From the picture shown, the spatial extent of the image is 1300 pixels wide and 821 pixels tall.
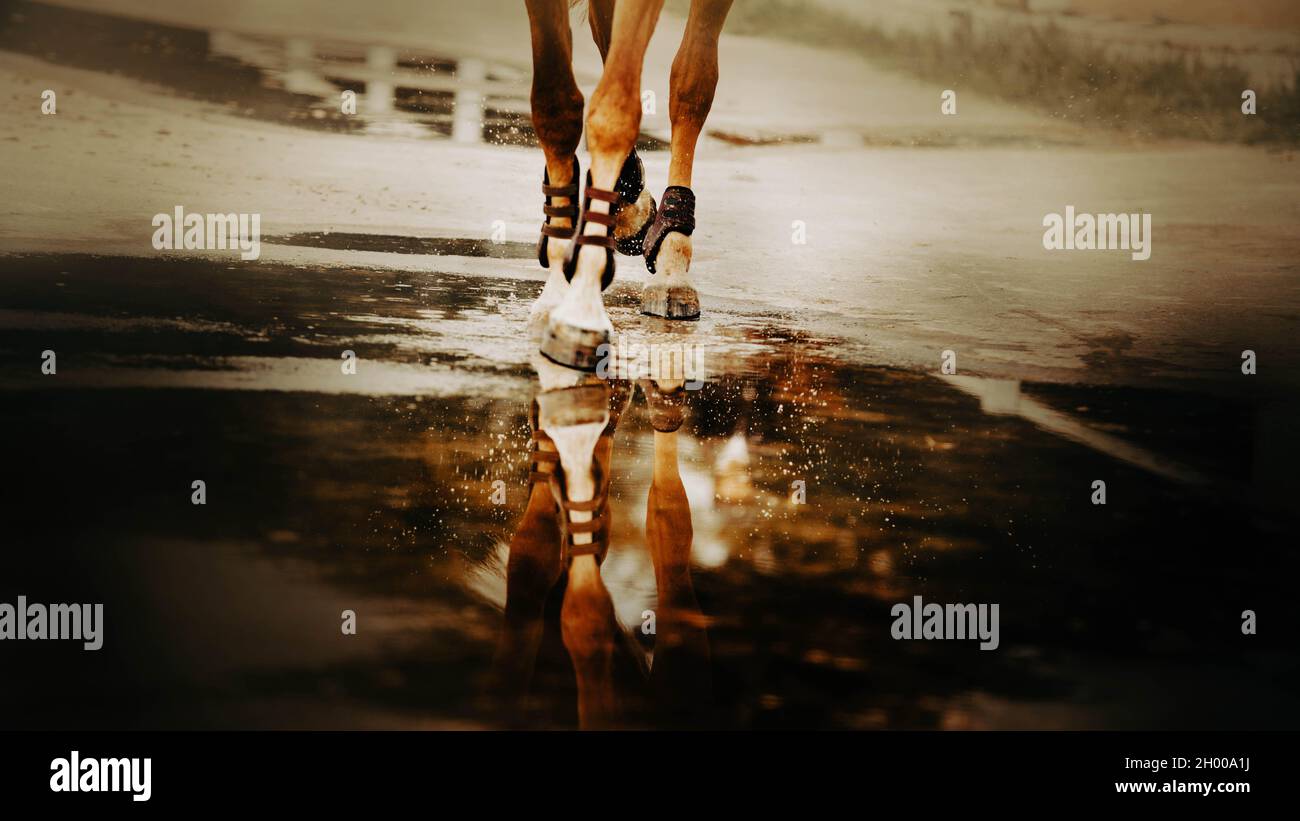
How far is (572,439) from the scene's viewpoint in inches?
106

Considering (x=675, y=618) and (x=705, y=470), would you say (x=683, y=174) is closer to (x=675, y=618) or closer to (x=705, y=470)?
(x=705, y=470)

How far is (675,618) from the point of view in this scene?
177cm

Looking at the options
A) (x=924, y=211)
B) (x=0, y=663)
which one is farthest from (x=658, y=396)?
(x=924, y=211)

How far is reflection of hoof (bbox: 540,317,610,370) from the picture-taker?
10.8 ft

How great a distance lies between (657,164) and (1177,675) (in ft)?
20.0

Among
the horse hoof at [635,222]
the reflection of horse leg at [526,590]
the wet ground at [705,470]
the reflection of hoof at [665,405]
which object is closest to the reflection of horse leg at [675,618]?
the wet ground at [705,470]

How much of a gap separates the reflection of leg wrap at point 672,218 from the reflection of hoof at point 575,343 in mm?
951

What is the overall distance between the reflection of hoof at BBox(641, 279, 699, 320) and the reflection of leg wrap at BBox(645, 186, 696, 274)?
12 centimetres

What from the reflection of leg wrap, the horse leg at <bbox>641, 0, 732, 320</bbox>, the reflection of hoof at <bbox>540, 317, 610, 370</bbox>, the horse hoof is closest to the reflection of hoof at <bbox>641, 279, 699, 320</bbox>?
the horse leg at <bbox>641, 0, 732, 320</bbox>

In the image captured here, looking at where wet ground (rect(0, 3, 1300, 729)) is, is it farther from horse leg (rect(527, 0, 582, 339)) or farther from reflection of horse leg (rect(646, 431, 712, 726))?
horse leg (rect(527, 0, 582, 339))

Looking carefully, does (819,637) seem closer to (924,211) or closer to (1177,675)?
(1177,675)

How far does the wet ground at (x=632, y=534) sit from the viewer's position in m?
1.55

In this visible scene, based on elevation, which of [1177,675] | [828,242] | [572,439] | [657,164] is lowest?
[1177,675]

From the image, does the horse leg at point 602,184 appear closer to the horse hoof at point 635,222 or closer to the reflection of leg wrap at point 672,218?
the reflection of leg wrap at point 672,218
